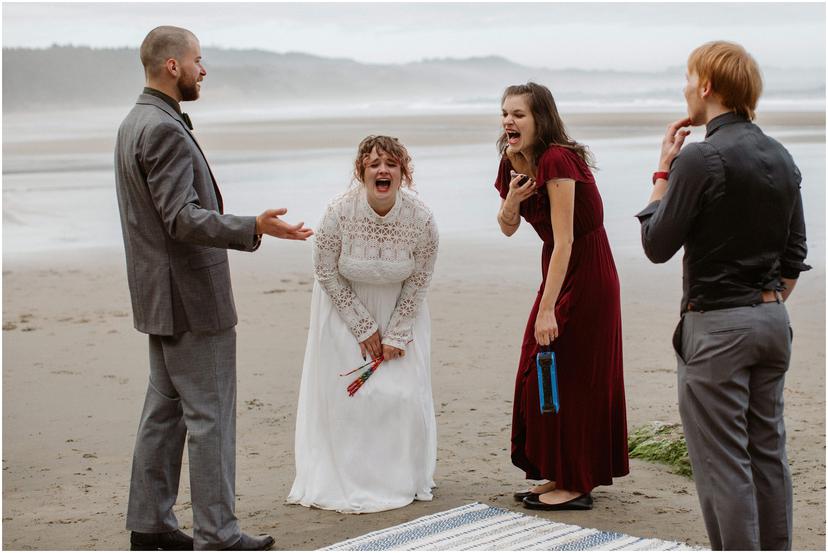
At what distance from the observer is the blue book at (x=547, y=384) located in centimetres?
499

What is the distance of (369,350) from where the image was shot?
5.23m

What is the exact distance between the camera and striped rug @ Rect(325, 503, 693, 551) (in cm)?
457

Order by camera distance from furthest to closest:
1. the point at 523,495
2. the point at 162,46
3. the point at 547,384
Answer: the point at 523,495 < the point at 547,384 < the point at 162,46

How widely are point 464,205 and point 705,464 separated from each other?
1276 cm

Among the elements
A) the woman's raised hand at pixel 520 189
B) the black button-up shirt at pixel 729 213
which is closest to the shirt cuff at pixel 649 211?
the black button-up shirt at pixel 729 213

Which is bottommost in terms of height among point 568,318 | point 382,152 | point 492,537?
point 492,537

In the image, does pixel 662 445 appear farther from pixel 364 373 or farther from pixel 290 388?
pixel 290 388

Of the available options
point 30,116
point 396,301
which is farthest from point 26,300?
point 30,116

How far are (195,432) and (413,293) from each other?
4.21 ft

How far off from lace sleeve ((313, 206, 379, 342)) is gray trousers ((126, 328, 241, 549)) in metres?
0.74

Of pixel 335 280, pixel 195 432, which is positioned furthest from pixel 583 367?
pixel 195 432

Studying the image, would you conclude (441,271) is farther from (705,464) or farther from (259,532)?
(705,464)

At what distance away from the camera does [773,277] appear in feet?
12.3

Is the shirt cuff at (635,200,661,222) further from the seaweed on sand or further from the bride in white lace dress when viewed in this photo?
the seaweed on sand
